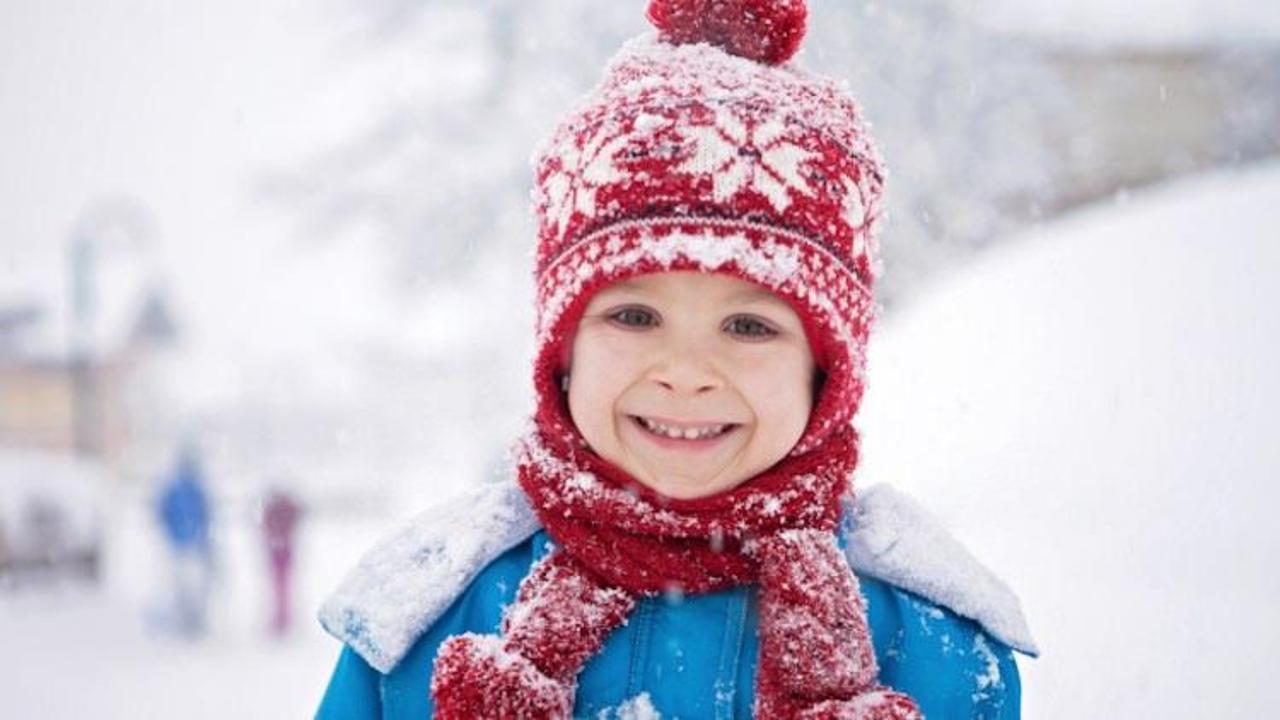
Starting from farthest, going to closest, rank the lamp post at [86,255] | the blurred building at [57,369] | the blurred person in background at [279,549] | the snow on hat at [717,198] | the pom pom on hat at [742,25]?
the blurred building at [57,369], the lamp post at [86,255], the blurred person in background at [279,549], the pom pom on hat at [742,25], the snow on hat at [717,198]

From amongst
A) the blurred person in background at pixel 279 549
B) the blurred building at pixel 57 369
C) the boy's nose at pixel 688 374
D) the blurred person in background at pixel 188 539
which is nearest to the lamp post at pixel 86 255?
the blurred person in background at pixel 188 539

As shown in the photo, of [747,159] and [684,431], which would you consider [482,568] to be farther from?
[747,159]

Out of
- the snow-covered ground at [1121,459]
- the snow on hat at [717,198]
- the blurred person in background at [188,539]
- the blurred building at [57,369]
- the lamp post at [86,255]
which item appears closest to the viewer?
the snow on hat at [717,198]

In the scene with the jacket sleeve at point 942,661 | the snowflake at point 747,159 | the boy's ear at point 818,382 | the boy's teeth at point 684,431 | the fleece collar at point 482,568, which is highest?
the snowflake at point 747,159

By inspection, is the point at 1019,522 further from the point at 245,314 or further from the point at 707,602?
the point at 245,314

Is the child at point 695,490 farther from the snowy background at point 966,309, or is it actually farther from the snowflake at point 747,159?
the snowy background at point 966,309

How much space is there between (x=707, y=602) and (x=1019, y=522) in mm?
2017

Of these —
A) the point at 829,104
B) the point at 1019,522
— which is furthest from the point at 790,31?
the point at 1019,522

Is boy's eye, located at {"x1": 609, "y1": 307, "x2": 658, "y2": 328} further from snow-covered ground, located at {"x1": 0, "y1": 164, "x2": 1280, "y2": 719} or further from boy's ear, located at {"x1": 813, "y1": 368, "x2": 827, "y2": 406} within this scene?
snow-covered ground, located at {"x1": 0, "y1": 164, "x2": 1280, "y2": 719}

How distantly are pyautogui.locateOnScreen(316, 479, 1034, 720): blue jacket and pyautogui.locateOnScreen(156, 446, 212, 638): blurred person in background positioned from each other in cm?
796

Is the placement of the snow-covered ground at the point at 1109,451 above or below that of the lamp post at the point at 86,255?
below

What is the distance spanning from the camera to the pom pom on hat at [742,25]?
1.91 m

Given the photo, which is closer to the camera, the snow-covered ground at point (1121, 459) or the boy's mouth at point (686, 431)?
the boy's mouth at point (686, 431)

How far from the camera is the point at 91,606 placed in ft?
35.2
